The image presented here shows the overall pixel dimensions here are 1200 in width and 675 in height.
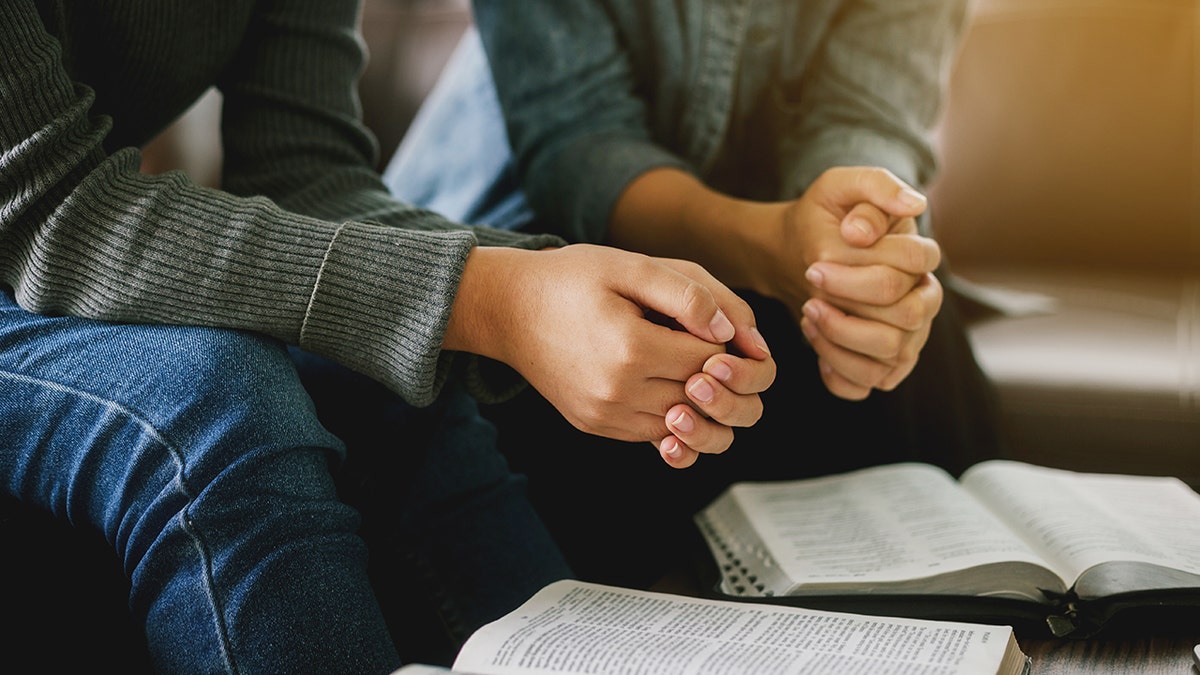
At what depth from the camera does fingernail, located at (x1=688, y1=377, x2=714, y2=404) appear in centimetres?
55

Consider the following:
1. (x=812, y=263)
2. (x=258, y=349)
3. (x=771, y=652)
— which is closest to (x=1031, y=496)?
(x=812, y=263)

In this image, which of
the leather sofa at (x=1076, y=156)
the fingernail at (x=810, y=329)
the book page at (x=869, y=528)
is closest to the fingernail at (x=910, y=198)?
the fingernail at (x=810, y=329)

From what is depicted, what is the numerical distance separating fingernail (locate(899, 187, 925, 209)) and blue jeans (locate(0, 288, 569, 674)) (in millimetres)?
448

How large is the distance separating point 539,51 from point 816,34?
310 millimetres

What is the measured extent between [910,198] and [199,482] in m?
0.53

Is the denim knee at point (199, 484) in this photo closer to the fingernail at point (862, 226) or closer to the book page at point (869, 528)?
the book page at point (869, 528)

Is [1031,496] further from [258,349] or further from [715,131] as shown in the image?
[258,349]

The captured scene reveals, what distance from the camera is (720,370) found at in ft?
1.82

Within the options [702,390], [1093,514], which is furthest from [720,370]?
[1093,514]

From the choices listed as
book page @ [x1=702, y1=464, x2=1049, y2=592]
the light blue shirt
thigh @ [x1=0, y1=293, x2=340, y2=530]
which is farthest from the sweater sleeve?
thigh @ [x1=0, y1=293, x2=340, y2=530]

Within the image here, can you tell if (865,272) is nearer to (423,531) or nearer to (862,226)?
(862,226)

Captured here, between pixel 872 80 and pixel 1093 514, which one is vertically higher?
pixel 872 80

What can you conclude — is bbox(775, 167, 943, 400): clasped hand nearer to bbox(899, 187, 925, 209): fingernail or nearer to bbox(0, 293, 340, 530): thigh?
bbox(899, 187, 925, 209): fingernail

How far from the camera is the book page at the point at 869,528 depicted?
2.08 feet
